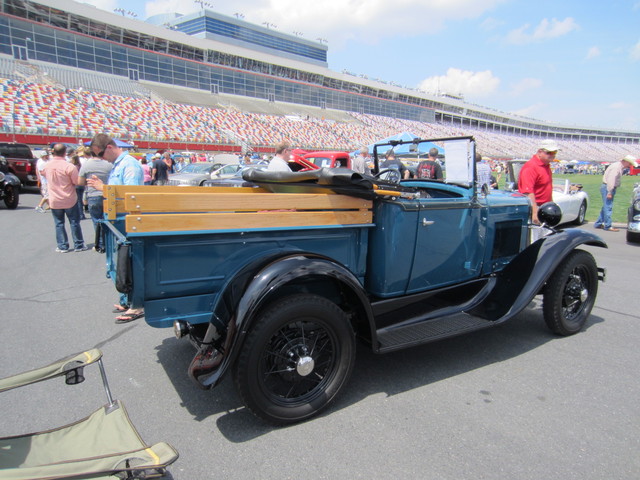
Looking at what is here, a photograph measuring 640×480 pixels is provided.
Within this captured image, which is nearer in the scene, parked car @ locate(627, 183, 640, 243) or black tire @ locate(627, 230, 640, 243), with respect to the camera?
parked car @ locate(627, 183, 640, 243)

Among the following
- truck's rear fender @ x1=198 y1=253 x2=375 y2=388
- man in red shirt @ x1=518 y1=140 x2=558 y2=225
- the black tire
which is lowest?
the black tire

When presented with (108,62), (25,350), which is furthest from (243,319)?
(108,62)

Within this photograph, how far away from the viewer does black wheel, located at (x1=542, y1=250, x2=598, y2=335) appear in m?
3.71

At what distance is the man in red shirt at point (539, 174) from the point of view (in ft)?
15.1

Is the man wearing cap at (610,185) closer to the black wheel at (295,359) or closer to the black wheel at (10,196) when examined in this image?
the black wheel at (295,359)

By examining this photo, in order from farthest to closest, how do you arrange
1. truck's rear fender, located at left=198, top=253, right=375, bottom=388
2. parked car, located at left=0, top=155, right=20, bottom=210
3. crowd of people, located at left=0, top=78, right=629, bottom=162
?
crowd of people, located at left=0, top=78, right=629, bottom=162 < parked car, located at left=0, top=155, right=20, bottom=210 < truck's rear fender, located at left=198, top=253, right=375, bottom=388

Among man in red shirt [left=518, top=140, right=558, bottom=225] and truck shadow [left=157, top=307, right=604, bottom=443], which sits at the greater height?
man in red shirt [left=518, top=140, right=558, bottom=225]

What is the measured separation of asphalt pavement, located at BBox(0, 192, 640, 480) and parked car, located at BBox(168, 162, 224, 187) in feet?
37.1

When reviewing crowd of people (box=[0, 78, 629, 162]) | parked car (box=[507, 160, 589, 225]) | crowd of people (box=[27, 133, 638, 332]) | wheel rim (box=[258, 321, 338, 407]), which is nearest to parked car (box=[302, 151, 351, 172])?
crowd of people (box=[27, 133, 638, 332])

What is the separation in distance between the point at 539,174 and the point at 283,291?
3490 mm

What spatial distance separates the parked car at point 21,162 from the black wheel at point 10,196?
4441mm

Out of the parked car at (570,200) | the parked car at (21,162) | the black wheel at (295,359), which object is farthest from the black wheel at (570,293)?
the parked car at (21,162)

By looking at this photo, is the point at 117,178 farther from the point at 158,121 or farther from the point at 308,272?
the point at 158,121

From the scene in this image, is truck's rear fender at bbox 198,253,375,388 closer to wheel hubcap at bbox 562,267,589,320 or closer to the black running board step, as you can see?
the black running board step
